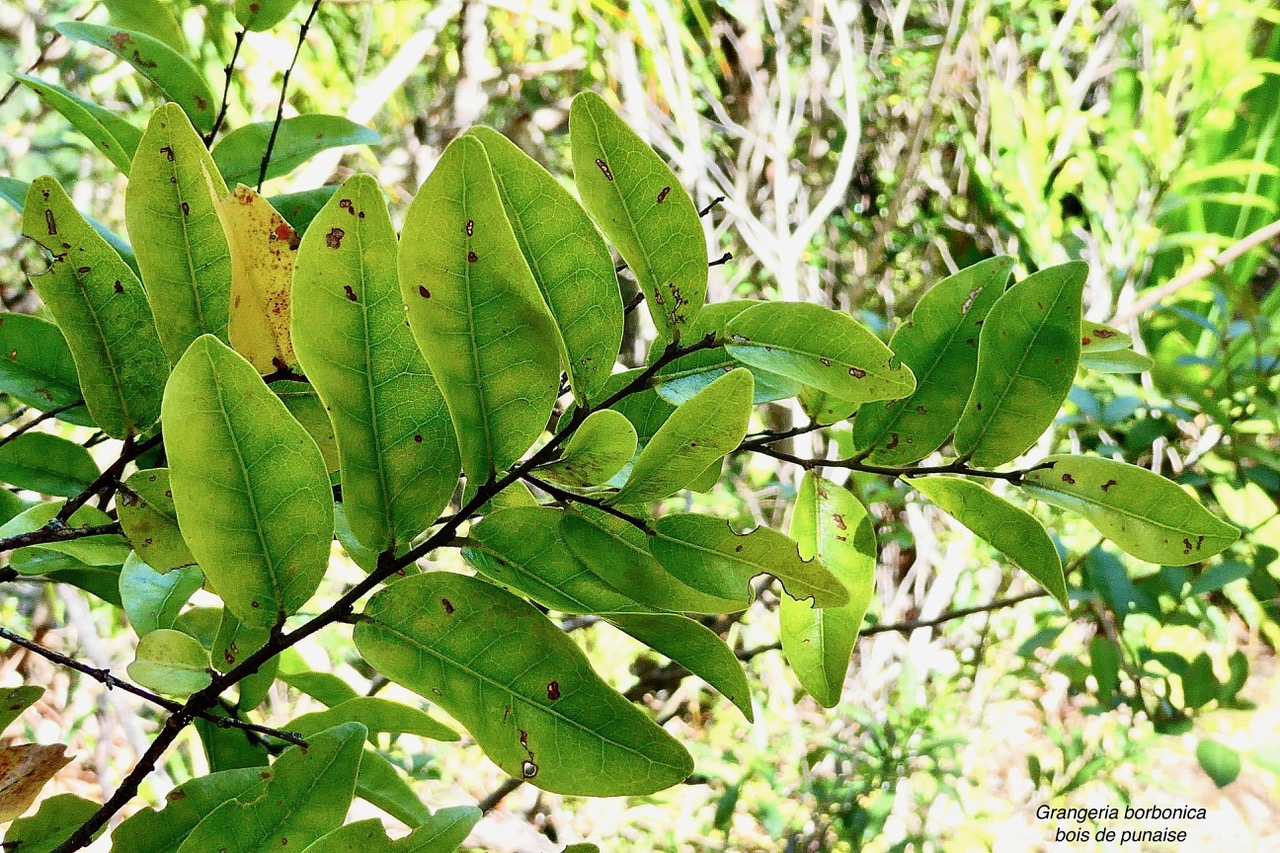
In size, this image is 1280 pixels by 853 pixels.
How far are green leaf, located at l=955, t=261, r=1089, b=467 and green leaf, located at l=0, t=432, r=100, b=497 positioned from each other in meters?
0.33

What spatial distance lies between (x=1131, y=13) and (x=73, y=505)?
6.39 feet

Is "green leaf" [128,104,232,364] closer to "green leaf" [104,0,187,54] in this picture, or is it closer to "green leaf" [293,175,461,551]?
"green leaf" [293,175,461,551]

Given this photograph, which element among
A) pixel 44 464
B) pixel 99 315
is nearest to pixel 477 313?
pixel 99 315

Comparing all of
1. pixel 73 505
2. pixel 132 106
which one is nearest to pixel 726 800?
pixel 73 505

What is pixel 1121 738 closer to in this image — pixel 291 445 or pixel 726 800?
pixel 726 800

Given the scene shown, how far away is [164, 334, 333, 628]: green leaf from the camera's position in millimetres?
208

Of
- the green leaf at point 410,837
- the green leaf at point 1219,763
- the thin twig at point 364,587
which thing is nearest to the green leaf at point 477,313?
the thin twig at point 364,587

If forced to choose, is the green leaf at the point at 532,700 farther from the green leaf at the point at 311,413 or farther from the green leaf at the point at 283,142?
the green leaf at the point at 283,142

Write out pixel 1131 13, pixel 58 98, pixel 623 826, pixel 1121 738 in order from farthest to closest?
pixel 1131 13 < pixel 623 826 < pixel 1121 738 < pixel 58 98

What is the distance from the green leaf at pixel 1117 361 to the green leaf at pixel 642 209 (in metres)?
0.17

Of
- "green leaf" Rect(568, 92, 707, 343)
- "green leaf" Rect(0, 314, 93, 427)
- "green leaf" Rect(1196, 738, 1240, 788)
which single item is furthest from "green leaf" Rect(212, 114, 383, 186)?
"green leaf" Rect(1196, 738, 1240, 788)

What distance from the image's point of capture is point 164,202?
0.25m

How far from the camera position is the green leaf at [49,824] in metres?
0.31

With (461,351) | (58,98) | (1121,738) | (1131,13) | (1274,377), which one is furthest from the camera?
(1131,13)
